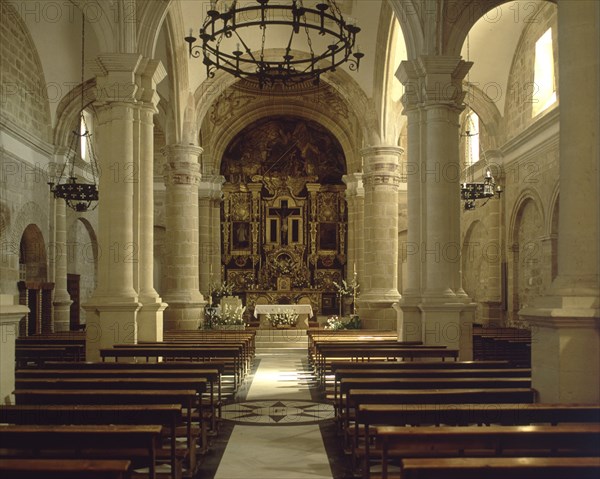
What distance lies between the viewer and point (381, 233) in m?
20.4

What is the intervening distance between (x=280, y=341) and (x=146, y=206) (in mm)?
8875

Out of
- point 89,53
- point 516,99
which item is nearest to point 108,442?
point 89,53

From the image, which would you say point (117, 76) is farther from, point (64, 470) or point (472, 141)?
point (472, 141)

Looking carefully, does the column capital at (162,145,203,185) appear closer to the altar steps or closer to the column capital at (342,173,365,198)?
the altar steps

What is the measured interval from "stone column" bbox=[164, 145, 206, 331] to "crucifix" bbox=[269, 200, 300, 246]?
316 inches

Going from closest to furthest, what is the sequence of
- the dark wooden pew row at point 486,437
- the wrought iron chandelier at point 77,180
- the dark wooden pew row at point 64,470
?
the dark wooden pew row at point 64,470, the dark wooden pew row at point 486,437, the wrought iron chandelier at point 77,180

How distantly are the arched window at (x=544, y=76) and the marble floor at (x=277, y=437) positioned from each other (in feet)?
32.2

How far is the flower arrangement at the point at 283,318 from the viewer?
73.4 feet

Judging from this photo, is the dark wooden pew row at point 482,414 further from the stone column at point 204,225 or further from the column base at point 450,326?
the stone column at point 204,225

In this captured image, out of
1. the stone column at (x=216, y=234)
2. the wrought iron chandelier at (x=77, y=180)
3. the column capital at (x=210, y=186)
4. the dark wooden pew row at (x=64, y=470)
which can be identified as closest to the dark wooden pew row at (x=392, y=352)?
the dark wooden pew row at (x=64, y=470)

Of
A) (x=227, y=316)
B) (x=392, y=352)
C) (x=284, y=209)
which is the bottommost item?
(x=227, y=316)

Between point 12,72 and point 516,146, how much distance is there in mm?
12918

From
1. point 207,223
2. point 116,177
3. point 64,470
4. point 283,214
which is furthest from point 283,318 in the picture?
point 64,470

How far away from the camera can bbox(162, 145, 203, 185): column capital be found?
19.6m
